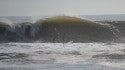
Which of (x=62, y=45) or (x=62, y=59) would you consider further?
(x=62, y=45)

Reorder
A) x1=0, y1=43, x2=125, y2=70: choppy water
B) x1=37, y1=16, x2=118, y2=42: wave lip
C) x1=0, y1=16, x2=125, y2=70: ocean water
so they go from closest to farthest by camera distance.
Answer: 1. x1=0, y1=43, x2=125, y2=70: choppy water
2. x1=0, y1=16, x2=125, y2=70: ocean water
3. x1=37, y1=16, x2=118, y2=42: wave lip

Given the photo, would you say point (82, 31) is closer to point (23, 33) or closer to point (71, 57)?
point (23, 33)

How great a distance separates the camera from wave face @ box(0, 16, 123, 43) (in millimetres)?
22003

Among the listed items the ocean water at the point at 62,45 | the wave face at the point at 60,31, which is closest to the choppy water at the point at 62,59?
the ocean water at the point at 62,45

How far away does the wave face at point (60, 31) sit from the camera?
2200cm

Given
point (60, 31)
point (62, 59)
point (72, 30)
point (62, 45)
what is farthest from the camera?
point (72, 30)

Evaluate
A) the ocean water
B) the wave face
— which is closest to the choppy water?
the ocean water

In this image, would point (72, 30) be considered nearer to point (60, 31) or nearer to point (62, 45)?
point (60, 31)

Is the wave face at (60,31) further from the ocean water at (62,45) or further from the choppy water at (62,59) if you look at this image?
the choppy water at (62,59)

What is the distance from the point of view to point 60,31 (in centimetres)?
2384

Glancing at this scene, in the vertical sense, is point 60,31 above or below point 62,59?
below

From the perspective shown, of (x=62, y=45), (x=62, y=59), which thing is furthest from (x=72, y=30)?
(x=62, y=59)

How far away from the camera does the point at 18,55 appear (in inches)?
550

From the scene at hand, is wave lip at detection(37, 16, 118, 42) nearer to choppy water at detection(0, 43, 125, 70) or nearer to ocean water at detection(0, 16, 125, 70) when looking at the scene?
ocean water at detection(0, 16, 125, 70)
